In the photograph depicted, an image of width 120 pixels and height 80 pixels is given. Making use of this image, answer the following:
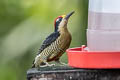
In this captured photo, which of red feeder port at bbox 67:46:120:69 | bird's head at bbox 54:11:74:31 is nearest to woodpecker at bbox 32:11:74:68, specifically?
bird's head at bbox 54:11:74:31

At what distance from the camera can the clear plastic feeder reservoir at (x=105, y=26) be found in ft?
8.85

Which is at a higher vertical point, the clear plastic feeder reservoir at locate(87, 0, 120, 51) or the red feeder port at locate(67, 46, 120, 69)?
the clear plastic feeder reservoir at locate(87, 0, 120, 51)

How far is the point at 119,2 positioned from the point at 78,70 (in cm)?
56

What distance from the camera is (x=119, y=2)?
288 centimetres

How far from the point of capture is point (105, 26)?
281cm

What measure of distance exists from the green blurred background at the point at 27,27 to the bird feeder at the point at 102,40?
267 cm

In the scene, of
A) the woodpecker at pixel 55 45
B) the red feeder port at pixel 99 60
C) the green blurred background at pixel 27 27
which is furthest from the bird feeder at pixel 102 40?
the green blurred background at pixel 27 27

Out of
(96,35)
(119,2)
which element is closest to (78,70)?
(96,35)

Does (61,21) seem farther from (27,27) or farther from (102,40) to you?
(27,27)

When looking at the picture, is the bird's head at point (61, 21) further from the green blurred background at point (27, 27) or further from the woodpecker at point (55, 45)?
the green blurred background at point (27, 27)

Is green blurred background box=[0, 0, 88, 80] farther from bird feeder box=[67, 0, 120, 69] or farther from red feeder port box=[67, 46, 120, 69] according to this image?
red feeder port box=[67, 46, 120, 69]

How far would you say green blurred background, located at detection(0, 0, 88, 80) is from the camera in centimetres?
584

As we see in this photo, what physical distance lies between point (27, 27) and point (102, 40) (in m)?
3.59

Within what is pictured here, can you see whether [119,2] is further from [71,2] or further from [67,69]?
[71,2]
